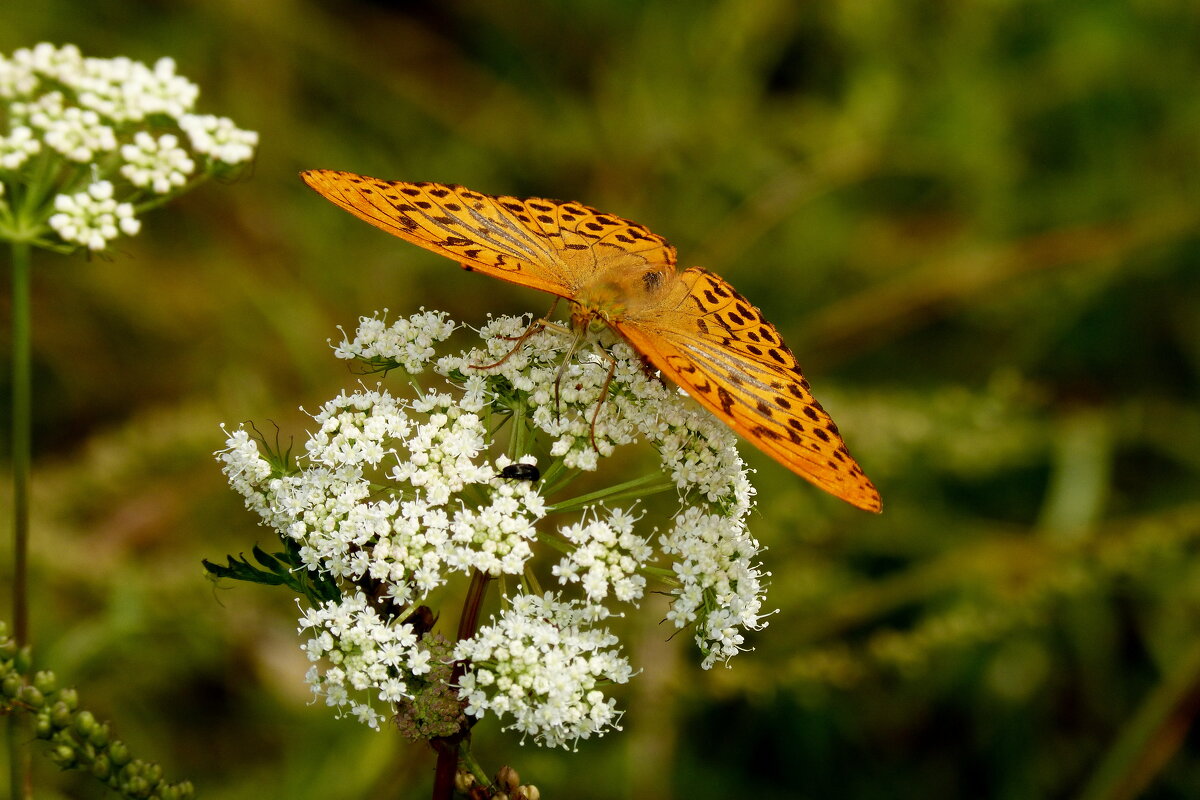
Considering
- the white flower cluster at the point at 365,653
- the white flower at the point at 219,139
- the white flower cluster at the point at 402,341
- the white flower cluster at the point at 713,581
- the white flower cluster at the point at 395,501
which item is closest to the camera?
the white flower cluster at the point at 365,653

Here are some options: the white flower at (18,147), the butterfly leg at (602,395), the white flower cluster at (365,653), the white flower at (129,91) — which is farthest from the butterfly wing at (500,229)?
the white flower cluster at (365,653)

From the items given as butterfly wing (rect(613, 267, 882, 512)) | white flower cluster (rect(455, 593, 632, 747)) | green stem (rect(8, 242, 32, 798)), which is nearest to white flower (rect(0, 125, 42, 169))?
green stem (rect(8, 242, 32, 798))

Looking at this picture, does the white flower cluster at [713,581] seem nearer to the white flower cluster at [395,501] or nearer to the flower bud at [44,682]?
the white flower cluster at [395,501]

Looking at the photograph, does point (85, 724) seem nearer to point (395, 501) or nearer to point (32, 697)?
point (32, 697)

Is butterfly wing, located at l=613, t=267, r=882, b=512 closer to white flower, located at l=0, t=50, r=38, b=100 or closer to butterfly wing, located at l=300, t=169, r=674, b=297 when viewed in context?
butterfly wing, located at l=300, t=169, r=674, b=297

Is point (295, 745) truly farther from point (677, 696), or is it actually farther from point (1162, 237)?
point (1162, 237)

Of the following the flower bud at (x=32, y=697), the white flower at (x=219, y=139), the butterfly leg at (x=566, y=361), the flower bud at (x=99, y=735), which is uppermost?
the white flower at (x=219, y=139)
